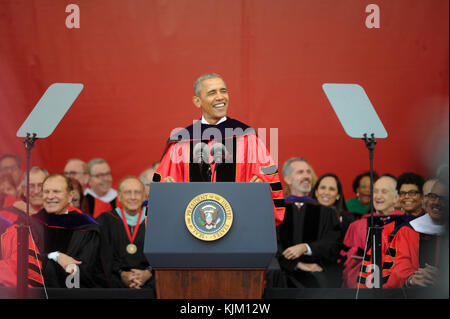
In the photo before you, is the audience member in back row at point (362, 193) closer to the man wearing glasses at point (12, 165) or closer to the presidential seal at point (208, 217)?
the presidential seal at point (208, 217)

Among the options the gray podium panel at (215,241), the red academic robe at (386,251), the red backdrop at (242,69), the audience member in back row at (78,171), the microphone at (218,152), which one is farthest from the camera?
the audience member in back row at (78,171)

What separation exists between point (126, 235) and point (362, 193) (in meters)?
A: 2.51

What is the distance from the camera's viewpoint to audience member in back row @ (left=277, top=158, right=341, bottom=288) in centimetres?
558

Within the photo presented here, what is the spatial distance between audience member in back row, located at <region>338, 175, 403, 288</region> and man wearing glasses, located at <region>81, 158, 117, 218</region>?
2533 mm

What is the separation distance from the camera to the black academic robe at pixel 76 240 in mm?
5320

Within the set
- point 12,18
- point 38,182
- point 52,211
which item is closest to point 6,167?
point 38,182

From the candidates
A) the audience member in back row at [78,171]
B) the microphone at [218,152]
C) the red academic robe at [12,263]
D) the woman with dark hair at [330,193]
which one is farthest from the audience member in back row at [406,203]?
the audience member in back row at [78,171]

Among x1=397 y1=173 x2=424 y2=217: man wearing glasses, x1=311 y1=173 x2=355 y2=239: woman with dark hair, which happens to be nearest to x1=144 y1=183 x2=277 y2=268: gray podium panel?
x1=397 y1=173 x2=424 y2=217: man wearing glasses

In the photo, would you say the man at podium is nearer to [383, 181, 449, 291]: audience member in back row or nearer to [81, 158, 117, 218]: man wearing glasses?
[383, 181, 449, 291]: audience member in back row

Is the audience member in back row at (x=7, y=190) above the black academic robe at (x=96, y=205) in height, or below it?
above

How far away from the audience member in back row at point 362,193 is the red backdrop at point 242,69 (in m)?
0.32

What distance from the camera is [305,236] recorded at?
233 inches

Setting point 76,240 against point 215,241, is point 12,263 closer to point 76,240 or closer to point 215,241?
point 76,240
